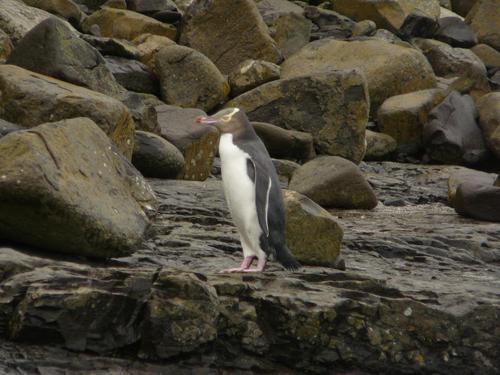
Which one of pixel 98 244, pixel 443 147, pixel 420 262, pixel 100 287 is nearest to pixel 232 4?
pixel 443 147

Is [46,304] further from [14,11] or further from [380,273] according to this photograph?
[14,11]

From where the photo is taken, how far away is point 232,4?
1886 centimetres

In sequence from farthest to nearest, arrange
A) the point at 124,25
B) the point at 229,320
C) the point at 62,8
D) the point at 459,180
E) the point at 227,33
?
the point at 124,25
the point at 62,8
the point at 227,33
the point at 459,180
the point at 229,320

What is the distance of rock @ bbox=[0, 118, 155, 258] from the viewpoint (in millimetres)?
6664

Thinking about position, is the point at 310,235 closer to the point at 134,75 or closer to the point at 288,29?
the point at 134,75

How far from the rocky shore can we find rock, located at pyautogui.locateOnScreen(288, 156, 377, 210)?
26 millimetres

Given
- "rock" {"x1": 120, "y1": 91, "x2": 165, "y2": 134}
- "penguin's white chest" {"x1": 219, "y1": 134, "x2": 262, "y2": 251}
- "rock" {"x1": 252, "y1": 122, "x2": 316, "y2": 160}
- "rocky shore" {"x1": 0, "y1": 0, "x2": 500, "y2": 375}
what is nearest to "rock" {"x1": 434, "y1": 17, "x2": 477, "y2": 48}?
"rocky shore" {"x1": 0, "y1": 0, "x2": 500, "y2": 375}

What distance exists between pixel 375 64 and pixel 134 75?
4.97m

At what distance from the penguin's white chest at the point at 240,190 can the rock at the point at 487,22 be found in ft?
68.7

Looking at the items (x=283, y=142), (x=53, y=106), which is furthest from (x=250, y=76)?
(x=53, y=106)

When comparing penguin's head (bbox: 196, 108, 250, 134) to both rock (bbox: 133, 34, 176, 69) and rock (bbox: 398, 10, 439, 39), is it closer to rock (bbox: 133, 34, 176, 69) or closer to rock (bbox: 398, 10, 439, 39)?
rock (bbox: 133, 34, 176, 69)

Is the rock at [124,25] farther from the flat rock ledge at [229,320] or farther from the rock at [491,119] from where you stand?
the flat rock ledge at [229,320]

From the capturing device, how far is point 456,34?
85.8ft

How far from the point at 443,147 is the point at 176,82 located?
458 cm
